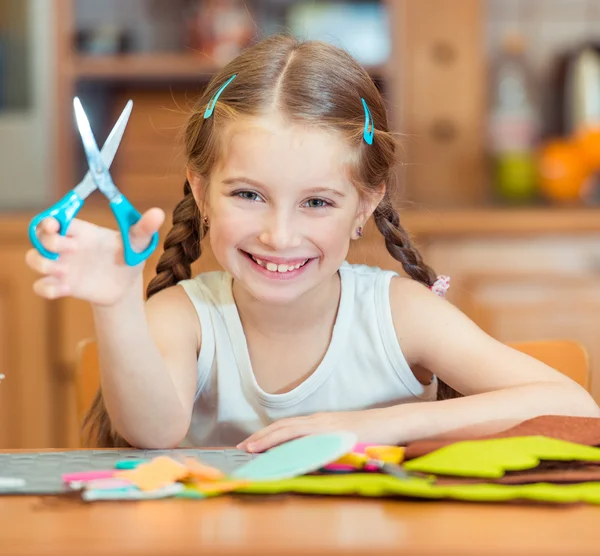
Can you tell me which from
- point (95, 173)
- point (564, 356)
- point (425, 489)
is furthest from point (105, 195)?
point (564, 356)

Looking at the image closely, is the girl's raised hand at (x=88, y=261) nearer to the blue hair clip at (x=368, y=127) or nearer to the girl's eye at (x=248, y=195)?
the girl's eye at (x=248, y=195)

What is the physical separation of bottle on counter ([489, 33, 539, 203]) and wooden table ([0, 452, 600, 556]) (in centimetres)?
197

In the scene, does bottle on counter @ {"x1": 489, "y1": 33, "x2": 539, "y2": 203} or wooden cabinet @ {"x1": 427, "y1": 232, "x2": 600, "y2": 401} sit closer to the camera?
wooden cabinet @ {"x1": 427, "y1": 232, "x2": 600, "y2": 401}

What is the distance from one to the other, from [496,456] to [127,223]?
1.10ft

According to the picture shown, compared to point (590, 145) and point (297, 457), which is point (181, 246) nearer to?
point (297, 457)

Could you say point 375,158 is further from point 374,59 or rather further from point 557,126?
point 557,126

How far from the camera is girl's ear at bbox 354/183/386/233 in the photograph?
3.68 ft

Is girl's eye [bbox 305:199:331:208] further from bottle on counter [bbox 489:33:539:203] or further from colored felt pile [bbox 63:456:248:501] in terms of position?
bottle on counter [bbox 489:33:539:203]

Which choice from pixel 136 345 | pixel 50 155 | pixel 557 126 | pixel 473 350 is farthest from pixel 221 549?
pixel 557 126

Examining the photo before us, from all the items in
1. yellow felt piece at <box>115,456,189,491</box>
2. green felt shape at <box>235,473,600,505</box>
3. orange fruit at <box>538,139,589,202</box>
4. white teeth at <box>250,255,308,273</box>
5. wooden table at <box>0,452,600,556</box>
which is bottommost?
wooden table at <box>0,452,600,556</box>

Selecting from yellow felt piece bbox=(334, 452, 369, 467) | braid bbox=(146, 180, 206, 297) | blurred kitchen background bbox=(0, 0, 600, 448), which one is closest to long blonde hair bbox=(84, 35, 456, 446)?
braid bbox=(146, 180, 206, 297)

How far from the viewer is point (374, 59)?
2.59 metres

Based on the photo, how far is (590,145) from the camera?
8.34ft

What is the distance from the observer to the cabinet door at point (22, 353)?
2.36 metres
